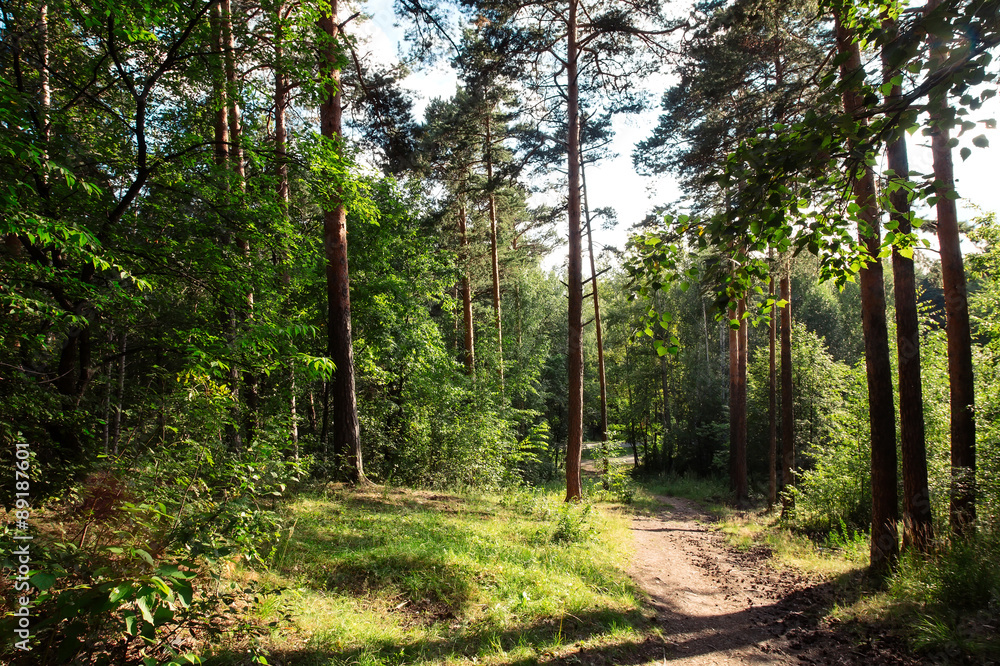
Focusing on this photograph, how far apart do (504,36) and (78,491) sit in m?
10.1

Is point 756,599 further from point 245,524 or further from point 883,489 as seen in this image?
point 245,524


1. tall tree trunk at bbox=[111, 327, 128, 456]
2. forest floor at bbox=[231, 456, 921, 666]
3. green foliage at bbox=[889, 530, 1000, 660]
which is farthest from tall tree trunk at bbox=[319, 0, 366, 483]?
green foliage at bbox=[889, 530, 1000, 660]

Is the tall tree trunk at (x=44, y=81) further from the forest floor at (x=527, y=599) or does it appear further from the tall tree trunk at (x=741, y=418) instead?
the tall tree trunk at (x=741, y=418)

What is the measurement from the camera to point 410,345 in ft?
43.0

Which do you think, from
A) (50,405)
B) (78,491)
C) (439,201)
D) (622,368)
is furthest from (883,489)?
(622,368)

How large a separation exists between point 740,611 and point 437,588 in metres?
3.97

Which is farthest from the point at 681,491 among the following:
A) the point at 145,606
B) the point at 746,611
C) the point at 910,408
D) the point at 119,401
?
the point at 145,606

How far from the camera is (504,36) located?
9.48 metres

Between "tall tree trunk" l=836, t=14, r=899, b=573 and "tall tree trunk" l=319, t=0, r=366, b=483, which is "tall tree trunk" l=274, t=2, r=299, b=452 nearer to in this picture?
"tall tree trunk" l=319, t=0, r=366, b=483

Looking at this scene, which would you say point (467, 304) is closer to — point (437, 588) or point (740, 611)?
point (437, 588)


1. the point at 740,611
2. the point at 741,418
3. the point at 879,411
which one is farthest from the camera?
the point at 741,418

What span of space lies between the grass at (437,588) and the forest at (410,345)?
4 cm

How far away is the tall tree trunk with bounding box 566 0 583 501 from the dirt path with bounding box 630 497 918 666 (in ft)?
7.90

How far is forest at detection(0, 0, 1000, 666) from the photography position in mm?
2281
